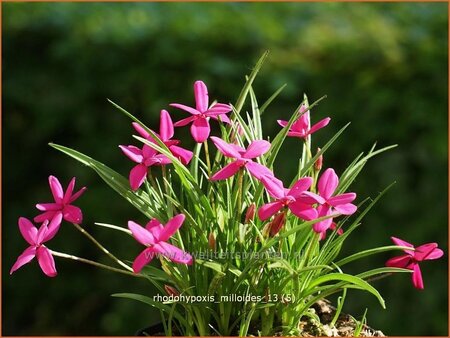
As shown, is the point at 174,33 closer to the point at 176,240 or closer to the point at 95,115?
the point at 95,115

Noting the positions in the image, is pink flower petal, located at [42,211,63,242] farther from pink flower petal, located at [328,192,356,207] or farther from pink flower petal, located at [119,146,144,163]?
pink flower petal, located at [328,192,356,207]

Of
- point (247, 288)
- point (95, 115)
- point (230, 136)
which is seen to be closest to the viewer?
point (247, 288)

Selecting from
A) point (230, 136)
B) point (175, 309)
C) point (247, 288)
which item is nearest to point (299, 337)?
point (247, 288)

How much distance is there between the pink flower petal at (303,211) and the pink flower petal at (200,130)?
240 mm

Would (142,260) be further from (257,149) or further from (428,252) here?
(428,252)

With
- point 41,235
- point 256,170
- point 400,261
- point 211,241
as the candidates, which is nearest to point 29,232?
point 41,235

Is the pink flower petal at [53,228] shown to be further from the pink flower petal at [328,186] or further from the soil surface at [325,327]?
the pink flower petal at [328,186]

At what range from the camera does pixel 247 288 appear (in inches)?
59.3

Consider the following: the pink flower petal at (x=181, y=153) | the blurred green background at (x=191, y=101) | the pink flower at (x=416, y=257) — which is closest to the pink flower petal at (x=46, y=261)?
the pink flower petal at (x=181, y=153)

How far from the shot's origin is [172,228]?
1.32 meters

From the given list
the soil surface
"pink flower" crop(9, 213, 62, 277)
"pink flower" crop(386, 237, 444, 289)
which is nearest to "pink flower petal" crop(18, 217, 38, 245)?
"pink flower" crop(9, 213, 62, 277)

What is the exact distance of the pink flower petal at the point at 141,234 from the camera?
1303mm

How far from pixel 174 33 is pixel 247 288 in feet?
8.01

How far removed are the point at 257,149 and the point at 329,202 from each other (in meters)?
0.17
